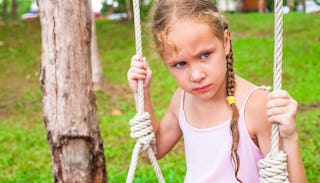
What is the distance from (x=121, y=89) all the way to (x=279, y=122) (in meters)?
6.96

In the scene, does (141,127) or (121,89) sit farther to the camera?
(121,89)

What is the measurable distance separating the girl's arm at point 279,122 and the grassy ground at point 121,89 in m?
0.44

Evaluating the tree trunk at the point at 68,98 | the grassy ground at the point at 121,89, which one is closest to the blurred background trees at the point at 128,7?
the grassy ground at the point at 121,89

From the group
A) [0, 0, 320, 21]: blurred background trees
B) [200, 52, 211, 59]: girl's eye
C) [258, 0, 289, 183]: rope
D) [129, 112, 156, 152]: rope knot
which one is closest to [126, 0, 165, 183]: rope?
[129, 112, 156, 152]: rope knot

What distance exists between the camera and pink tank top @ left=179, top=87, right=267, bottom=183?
183cm

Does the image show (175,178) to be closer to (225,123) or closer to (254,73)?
(225,123)

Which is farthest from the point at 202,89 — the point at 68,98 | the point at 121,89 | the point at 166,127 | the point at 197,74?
the point at 121,89

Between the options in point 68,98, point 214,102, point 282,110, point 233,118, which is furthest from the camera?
point 68,98

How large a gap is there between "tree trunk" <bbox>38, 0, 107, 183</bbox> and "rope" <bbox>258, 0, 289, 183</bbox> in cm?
124

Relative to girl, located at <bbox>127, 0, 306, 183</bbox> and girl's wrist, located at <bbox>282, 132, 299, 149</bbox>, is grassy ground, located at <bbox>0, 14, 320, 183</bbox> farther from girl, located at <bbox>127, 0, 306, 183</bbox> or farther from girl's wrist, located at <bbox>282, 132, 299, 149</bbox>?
girl's wrist, located at <bbox>282, 132, 299, 149</bbox>

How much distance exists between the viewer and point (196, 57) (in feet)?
5.61

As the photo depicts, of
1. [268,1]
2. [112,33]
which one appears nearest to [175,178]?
[112,33]

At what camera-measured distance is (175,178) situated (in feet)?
12.4

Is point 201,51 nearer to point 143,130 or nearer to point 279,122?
point 279,122
